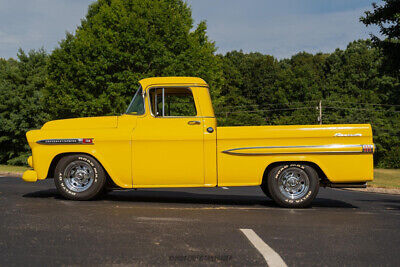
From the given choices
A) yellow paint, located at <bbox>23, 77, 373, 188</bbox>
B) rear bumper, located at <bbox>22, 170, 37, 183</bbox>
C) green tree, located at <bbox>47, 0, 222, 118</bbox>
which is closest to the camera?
yellow paint, located at <bbox>23, 77, 373, 188</bbox>

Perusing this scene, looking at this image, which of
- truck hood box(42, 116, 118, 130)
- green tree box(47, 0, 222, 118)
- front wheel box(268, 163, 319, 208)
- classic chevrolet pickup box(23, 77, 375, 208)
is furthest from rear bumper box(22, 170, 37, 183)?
green tree box(47, 0, 222, 118)

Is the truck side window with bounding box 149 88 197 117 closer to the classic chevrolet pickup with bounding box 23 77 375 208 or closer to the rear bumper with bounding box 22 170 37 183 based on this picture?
the classic chevrolet pickup with bounding box 23 77 375 208

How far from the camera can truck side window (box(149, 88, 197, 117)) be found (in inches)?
304

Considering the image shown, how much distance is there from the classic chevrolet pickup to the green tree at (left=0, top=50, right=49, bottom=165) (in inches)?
1247

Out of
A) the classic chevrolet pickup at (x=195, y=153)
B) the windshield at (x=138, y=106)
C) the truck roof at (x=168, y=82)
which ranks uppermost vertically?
the truck roof at (x=168, y=82)

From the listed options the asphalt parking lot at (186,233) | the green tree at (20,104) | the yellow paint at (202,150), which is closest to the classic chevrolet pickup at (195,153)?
the yellow paint at (202,150)

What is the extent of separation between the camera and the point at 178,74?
27.9m

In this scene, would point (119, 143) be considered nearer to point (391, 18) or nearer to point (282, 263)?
point (282, 263)

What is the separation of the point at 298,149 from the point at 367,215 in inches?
60.1

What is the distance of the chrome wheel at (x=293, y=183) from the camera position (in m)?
7.37

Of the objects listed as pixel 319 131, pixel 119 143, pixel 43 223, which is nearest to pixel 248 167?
pixel 319 131

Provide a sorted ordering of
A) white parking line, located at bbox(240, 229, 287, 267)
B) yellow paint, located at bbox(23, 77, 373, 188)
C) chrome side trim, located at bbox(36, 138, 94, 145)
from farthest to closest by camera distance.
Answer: chrome side trim, located at bbox(36, 138, 94, 145)
yellow paint, located at bbox(23, 77, 373, 188)
white parking line, located at bbox(240, 229, 287, 267)

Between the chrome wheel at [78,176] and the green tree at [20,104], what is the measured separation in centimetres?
3162

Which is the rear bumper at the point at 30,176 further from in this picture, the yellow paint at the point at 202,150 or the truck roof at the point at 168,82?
the truck roof at the point at 168,82
